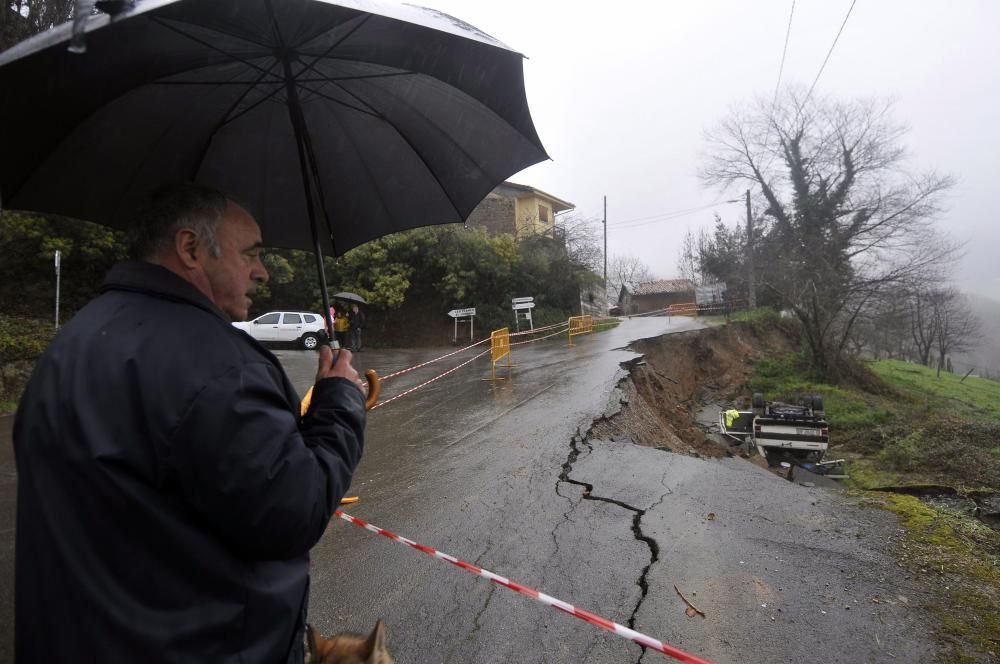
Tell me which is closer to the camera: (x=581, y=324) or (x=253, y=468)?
(x=253, y=468)

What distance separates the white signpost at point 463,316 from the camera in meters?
21.4

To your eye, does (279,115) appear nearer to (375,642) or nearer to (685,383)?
(375,642)

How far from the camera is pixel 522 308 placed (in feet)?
71.9

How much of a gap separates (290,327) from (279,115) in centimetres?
1902

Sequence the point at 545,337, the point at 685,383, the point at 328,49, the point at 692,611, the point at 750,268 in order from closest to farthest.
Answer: the point at 328,49, the point at 692,611, the point at 685,383, the point at 545,337, the point at 750,268

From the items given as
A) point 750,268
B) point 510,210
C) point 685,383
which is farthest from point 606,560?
point 750,268

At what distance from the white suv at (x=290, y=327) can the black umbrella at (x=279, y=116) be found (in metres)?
18.2

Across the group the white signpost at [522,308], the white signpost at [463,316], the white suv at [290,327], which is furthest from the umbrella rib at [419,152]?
the white signpost at [463,316]

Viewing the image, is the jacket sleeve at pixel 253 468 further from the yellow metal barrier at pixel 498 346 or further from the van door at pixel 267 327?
the van door at pixel 267 327

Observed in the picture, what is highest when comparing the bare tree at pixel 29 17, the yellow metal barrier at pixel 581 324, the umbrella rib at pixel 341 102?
the bare tree at pixel 29 17

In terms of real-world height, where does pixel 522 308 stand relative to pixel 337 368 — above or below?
below

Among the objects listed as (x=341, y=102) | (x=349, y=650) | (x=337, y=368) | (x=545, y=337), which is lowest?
(x=545, y=337)

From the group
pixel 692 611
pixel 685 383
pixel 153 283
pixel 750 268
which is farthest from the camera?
pixel 750 268

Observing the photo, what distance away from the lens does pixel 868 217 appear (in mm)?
25438
